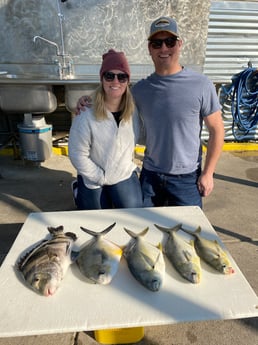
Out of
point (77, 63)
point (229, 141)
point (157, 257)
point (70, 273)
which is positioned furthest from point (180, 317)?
point (229, 141)

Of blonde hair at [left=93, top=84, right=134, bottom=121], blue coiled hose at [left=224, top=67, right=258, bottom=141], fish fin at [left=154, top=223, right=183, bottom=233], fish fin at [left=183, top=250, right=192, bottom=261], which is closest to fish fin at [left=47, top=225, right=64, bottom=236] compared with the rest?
fish fin at [left=154, top=223, right=183, bottom=233]

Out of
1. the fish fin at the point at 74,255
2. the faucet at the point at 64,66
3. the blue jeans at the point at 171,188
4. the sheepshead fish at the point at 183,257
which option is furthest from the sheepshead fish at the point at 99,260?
the faucet at the point at 64,66

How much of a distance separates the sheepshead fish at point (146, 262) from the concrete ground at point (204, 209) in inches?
29.3

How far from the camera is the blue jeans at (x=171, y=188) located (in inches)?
92.7

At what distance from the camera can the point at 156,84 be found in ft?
7.34

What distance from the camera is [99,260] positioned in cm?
141

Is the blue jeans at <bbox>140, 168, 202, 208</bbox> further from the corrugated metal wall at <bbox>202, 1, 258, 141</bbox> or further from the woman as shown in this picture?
the corrugated metal wall at <bbox>202, 1, 258, 141</bbox>

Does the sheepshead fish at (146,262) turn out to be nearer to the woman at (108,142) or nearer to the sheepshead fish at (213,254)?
the sheepshead fish at (213,254)

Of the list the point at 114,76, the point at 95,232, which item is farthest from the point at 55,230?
the point at 114,76

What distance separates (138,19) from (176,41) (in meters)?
2.92

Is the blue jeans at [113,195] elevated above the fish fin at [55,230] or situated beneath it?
situated beneath

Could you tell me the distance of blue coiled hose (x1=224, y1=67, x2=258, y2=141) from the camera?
521 cm

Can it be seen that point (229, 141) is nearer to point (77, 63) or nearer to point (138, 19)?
point (138, 19)

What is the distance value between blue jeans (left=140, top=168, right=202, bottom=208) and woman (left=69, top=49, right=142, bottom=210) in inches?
4.0
